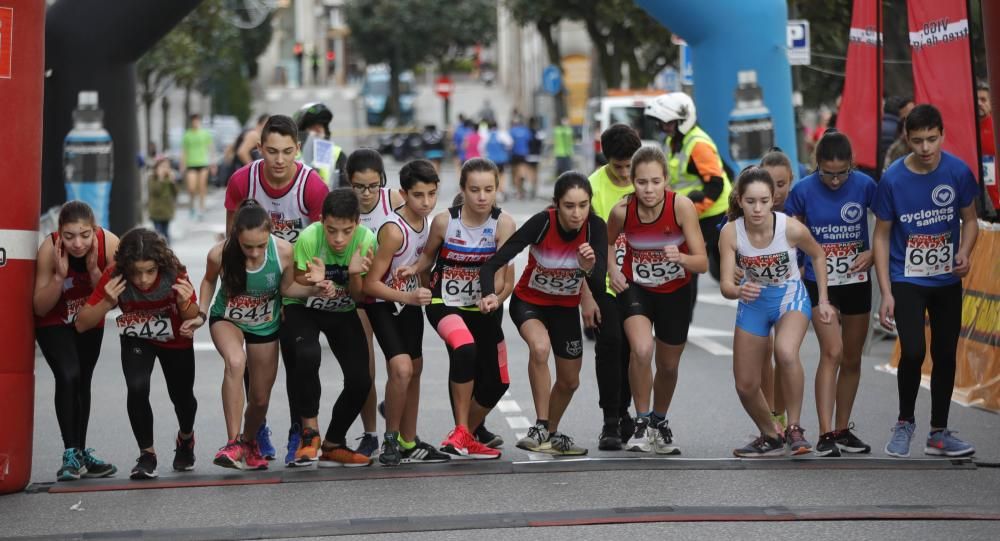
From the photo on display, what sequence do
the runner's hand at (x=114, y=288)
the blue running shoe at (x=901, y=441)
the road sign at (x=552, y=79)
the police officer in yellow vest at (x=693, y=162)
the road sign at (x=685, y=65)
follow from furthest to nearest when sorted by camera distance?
1. the road sign at (x=552, y=79)
2. the road sign at (x=685, y=65)
3. the police officer in yellow vest at (x=693, y=162)
4. the blue running shoe at (x=901, y=441)
5. the runner's hand at (x=114, y=288)

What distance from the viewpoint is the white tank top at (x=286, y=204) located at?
29.8ft

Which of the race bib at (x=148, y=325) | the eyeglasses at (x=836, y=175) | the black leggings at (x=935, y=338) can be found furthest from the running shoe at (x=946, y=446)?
the race bib at (x=148, y=325)

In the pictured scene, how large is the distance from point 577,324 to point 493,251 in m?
0.60

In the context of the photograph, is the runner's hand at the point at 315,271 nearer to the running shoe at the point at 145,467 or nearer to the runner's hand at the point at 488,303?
the runner's hand at the point at 488,303

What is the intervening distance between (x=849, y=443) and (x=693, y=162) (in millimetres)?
3459

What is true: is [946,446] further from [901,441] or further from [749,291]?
[749,291]

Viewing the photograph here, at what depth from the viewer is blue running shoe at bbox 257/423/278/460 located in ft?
29.1

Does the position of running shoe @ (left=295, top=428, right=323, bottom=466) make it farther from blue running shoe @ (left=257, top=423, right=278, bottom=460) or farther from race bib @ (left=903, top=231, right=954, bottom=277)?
race bib @ (left=903, top=231, right=954, bottom=277)

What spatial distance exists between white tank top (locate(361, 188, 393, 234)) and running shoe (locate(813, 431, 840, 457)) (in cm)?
254

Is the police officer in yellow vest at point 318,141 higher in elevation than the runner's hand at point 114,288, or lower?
higher

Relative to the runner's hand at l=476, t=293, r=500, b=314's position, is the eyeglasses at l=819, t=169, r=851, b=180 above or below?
above

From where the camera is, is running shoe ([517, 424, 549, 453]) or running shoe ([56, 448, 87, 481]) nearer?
running shoe ([56, 448, 87, 481])

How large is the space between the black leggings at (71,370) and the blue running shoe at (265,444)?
2.99 ft

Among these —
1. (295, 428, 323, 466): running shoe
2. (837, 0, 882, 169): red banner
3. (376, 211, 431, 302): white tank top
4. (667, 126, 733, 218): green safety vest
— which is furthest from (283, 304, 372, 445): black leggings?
(837, 0, 882, 169): red banner
